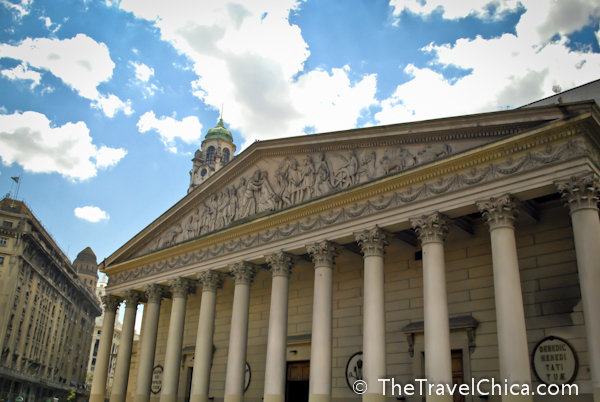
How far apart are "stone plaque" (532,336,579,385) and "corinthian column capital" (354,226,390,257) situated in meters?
5.73

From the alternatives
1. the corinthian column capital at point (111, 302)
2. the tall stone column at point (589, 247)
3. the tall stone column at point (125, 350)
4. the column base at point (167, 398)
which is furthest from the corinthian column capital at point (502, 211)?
the corinthian column capital at point (111, 302)

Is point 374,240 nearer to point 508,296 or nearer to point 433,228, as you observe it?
point 433,228

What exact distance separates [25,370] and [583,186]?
57899 millimetres

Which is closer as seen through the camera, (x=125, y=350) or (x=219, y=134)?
(x=125, y=350)

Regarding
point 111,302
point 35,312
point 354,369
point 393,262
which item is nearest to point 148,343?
point 111,302

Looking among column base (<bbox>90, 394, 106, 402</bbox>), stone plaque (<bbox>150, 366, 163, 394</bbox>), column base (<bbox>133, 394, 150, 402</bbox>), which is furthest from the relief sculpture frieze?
column base (<bbox>90, 394, 106, 402</bbox>)

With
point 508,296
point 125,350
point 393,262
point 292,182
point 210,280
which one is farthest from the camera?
point 125,350

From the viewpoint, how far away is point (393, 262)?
20766 mm

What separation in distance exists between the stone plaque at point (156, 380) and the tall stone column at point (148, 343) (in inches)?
75.1

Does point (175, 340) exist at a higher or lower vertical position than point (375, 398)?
higher

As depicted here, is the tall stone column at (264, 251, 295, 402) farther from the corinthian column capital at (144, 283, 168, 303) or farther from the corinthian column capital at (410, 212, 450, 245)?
the corinthian column capital at (144, 283, 168, 303)

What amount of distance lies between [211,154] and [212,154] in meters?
0.17

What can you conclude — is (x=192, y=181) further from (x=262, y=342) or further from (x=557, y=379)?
(x=557, y=379)

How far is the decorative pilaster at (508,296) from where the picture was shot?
13.6 metres
